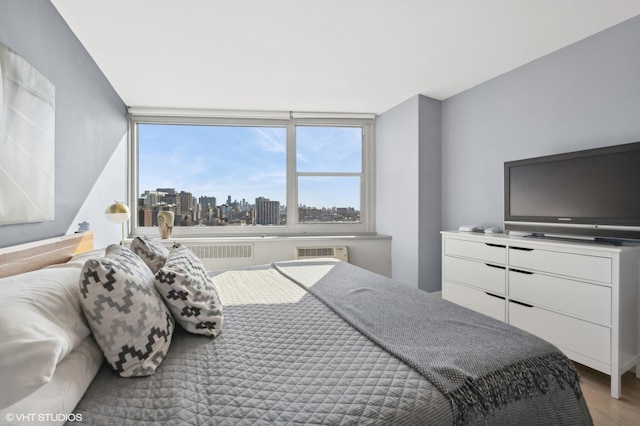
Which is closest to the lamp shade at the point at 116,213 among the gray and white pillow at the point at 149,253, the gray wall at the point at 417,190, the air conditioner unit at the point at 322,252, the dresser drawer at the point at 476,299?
the gray and white pillow at the point at 149,253

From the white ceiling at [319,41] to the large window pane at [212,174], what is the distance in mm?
785

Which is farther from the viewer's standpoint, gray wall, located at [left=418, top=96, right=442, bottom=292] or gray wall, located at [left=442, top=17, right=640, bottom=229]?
gray wall, located at [left=418, top=96, right=442, bottom=292]

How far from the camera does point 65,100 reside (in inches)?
88.4

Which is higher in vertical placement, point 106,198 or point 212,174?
point 212,174

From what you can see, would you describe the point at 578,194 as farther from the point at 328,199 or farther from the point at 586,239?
the point at 328,199

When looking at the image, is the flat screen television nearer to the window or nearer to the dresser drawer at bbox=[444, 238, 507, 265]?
the dresser drawer at bbox=[444, 238, 507, 265]

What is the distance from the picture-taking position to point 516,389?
98 centimetres

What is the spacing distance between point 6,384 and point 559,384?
146 cm

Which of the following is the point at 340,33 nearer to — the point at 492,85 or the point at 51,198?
the point at 492,85

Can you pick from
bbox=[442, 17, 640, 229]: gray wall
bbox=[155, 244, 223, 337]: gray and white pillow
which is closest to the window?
bbox=[442, 17, 640, 229]: gray wall

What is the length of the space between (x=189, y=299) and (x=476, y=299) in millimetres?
2499

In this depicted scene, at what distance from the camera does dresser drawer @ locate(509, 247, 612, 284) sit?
1985mm

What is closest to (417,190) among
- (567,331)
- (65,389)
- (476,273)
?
(476,273)

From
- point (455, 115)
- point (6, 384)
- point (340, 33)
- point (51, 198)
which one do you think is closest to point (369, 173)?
point (455, 115)
